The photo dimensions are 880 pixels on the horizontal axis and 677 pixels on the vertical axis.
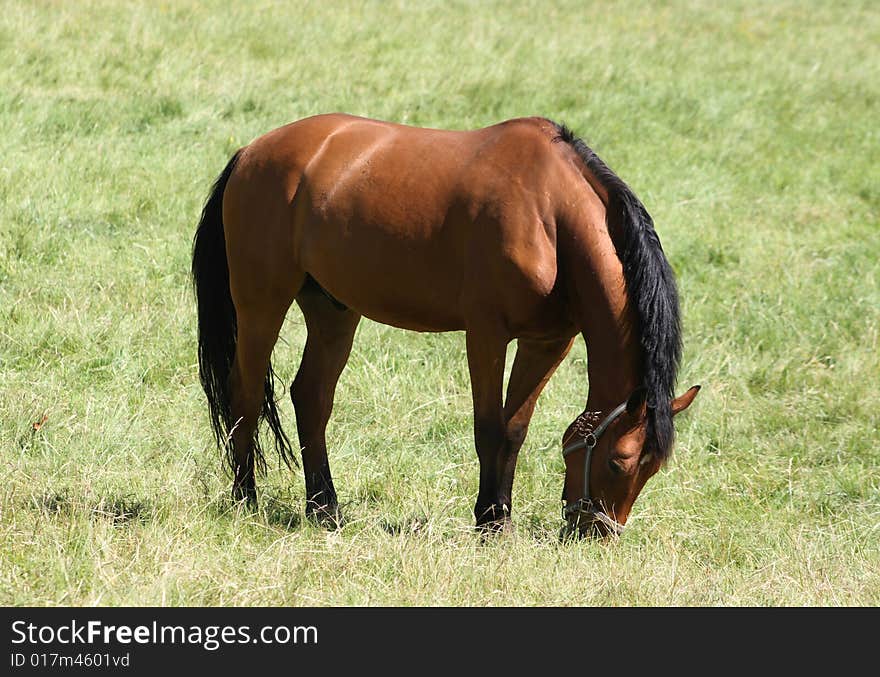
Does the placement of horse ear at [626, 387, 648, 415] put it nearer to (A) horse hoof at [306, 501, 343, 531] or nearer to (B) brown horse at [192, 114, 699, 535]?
(B) brown horse at [192, 114, 699, 535]

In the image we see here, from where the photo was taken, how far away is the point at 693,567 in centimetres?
467

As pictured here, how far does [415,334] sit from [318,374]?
1885 mm

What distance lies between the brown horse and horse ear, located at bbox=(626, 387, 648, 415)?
2cm

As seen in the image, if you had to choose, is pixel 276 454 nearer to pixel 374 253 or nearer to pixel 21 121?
pixel 374 253

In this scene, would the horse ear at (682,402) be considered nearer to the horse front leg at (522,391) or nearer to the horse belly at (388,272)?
the horse front leg at (522,391)

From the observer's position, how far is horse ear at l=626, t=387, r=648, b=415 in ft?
14.6

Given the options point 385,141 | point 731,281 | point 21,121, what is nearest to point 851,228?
point 731,281

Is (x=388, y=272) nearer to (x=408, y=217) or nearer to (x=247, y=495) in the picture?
(x=408, y=217)

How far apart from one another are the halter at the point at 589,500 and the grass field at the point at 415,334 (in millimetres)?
112

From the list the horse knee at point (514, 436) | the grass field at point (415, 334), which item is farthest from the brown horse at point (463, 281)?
the grass field at point (415, 334)

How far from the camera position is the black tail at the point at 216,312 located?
18.7 feet

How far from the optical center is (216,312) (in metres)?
5.74

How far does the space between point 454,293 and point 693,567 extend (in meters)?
1.53

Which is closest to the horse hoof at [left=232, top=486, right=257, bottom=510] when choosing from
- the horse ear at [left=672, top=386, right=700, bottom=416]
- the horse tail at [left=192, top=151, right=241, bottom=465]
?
the horse tail at [left=192, top=151, right=241, bottom=465]
